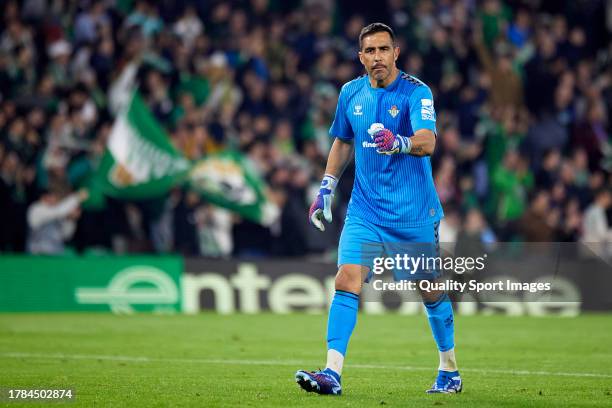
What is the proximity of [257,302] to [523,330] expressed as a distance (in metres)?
5.14

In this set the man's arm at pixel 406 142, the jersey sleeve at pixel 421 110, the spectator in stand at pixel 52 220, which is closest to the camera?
the man's arm at pixel 406 142

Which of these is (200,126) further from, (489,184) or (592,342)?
(592,342)

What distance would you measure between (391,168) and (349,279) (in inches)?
36.4

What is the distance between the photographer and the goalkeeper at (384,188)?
888cm

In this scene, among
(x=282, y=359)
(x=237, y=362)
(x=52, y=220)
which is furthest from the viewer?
(x=52, y=220)

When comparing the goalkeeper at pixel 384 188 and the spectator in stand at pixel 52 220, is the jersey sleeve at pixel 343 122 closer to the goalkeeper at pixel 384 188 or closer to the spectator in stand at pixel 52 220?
the goalkeeper at pixel 384 188

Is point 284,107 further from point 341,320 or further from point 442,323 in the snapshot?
point 341,320

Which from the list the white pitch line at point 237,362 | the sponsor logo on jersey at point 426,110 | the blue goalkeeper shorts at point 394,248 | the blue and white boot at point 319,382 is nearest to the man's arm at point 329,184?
the blue goalkeeper shorts at point 394,248

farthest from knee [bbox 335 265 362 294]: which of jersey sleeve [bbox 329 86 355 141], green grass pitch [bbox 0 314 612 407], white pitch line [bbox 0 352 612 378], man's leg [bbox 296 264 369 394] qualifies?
white pitch line [bbox 0 352 612 378]

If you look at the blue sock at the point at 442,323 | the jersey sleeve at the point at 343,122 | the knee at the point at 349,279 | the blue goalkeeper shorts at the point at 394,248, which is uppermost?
the jersey sleeve at the point at 343,122

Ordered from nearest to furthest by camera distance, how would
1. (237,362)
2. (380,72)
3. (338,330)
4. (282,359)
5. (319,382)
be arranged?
(319,382), (338,330), (380,72), (237,362), (282,359)

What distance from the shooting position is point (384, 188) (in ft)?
29.8

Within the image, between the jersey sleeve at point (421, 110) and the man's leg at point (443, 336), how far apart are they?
4.24ft

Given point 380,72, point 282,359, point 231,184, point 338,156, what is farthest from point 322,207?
point 231,184
